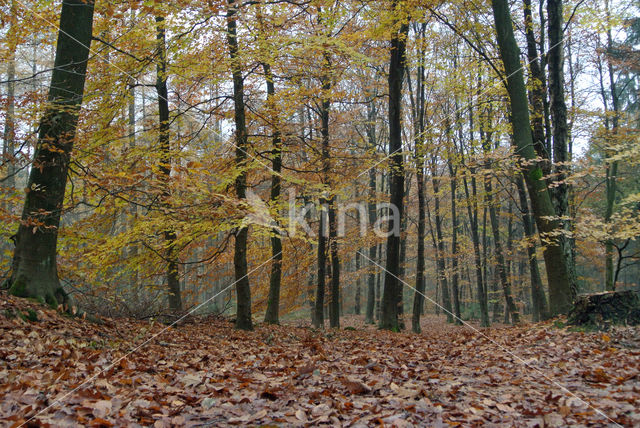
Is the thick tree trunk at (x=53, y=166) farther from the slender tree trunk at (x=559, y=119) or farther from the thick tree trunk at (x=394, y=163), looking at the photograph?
the slender tree trunk at (x=559, y=119)

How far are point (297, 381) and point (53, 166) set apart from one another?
4.53m

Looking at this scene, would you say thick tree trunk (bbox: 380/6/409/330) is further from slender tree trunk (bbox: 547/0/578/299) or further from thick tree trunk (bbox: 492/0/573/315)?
slender tree trunk (bbox: 547/0/578/299)

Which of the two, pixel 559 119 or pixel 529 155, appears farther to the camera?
pixel 559 119

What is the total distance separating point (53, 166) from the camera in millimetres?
5637

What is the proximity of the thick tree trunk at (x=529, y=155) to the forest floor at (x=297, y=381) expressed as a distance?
8.67 ft

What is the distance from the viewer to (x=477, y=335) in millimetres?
7746

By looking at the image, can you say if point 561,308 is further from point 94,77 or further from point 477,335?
point 94,77

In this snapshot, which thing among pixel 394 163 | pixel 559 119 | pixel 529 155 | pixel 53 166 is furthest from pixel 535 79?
pixel 53 166

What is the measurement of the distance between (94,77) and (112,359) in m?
7.01

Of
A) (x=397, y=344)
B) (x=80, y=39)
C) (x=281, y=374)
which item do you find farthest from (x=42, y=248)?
(x=397, y=344)

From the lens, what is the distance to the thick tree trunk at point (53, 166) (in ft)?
18.0

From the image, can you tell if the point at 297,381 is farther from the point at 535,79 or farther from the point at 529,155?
the point at 535,79

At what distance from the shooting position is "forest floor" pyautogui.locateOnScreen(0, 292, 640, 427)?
2.90 meters

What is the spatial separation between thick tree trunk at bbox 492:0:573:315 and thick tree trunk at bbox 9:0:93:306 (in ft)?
25.6
